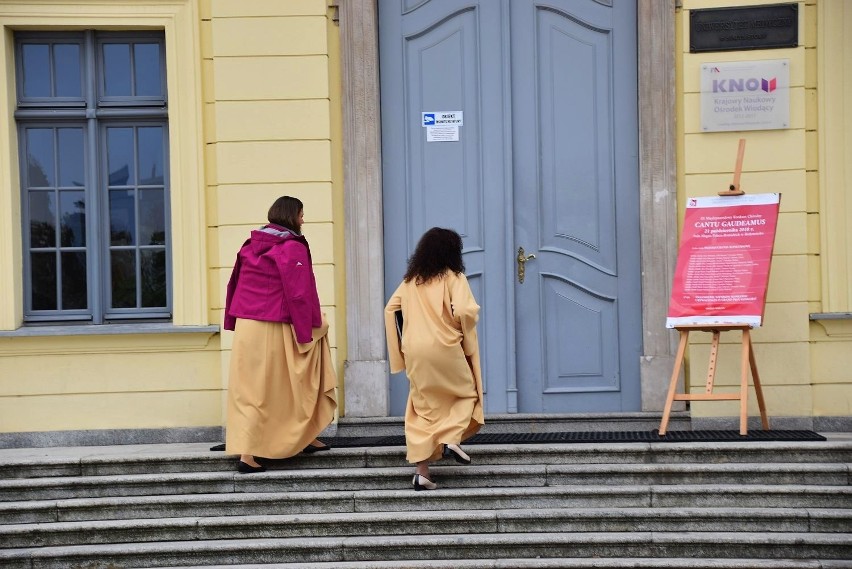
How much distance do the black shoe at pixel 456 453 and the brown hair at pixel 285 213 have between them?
1.59m

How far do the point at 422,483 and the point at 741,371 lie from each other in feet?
7.02

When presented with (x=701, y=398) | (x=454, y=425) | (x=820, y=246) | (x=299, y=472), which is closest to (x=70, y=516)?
(x=299, y=472)

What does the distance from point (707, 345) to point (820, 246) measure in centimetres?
98

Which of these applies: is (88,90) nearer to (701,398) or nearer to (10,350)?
(10,350)

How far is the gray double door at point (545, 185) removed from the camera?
8.48 metres

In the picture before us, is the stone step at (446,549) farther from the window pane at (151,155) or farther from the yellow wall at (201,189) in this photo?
the window pane at (151,155)

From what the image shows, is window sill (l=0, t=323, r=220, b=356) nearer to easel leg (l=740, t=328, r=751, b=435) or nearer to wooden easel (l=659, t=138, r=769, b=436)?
wooden easel (l=659, t=138, r=769, b=436)

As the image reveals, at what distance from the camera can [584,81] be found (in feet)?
28.0

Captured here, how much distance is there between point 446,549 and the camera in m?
6.65

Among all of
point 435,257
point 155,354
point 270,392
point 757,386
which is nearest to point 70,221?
point 155,354

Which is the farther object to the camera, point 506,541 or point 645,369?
point 645,369

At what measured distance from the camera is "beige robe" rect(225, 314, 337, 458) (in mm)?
7344

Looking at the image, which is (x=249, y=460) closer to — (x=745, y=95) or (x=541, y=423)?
(x=541, y=423)

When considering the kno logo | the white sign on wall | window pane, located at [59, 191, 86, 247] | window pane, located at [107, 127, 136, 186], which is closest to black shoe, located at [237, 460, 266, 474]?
window pane, located at [59, 191, 86, 247]
